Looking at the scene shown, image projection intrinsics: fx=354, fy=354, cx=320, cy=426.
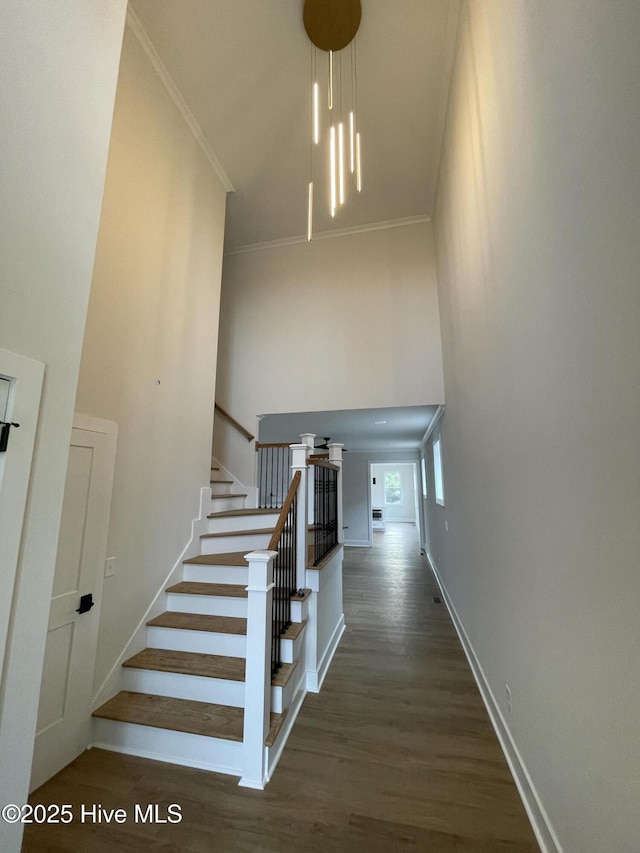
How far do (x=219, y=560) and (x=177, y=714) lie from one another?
1141 millimetres

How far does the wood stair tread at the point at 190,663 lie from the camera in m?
2.24

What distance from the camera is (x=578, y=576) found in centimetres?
123

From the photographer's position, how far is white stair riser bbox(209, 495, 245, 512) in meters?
3.83

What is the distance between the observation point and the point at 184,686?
2.28 metres

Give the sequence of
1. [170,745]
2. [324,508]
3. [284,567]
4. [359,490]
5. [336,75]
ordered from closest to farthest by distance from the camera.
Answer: [170,745] < [284,567] < [336,75] < [324,508] < [359,490]

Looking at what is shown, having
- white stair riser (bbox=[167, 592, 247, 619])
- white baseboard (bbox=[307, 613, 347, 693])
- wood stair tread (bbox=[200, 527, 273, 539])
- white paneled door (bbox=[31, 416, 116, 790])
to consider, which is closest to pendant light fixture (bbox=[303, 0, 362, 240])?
white paneled door (bbox=[31, 416, 116, 790])

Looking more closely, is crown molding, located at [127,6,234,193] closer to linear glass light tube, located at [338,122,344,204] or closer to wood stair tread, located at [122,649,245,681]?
linear glass light tube, located at [338,122,344,204]

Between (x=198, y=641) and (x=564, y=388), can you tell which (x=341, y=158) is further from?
(x=198, y=641)

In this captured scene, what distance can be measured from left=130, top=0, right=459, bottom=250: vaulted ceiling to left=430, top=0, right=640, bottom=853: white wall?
74 cm

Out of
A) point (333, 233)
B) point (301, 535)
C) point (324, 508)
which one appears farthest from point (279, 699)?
point (333, 233)

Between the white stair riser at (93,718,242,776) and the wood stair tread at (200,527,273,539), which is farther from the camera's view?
the wood stair tread at (200,527,273,539)

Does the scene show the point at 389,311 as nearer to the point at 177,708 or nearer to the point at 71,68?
the point at 71,68

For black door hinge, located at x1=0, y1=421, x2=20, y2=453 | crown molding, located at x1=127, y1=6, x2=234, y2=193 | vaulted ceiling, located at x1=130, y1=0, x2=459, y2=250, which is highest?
vaulted ceiling, located at x1=130, y1=0, x2=459, y2=250

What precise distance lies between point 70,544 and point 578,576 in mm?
2533
